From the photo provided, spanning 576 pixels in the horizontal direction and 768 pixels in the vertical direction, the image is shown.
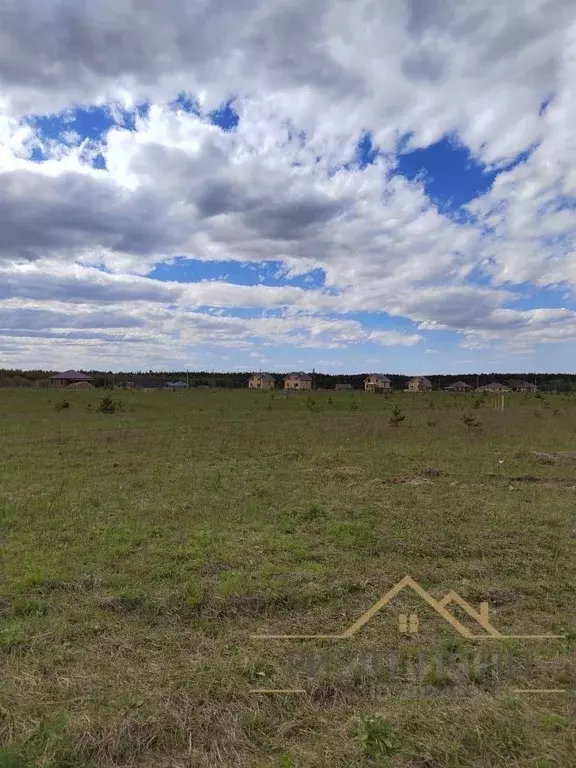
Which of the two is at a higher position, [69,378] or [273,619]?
[69,378]

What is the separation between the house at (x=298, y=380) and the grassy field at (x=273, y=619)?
10495 centimetres

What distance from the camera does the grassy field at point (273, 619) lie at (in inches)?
109

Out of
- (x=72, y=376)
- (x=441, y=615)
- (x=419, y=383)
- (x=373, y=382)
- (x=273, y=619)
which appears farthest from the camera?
(x=373, y=382)

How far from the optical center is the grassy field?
2777 millimetres

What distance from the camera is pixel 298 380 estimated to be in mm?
118750

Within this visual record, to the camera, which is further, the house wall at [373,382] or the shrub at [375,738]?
the house wall at [373,382]

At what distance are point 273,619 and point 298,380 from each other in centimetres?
11446

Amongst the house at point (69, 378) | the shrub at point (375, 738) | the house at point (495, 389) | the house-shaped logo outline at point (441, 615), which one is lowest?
the house-shaped logo outline at point (441, 615)

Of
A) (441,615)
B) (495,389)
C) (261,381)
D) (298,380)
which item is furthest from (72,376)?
(441,615)

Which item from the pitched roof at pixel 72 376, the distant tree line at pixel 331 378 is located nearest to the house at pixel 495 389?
the distant tree line at pixel 331 378

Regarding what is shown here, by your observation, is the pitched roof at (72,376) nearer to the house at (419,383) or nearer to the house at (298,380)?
the house at (298,380)

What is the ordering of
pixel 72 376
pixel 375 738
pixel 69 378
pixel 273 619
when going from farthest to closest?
pixel 72 376 < pixel 69 378 < pixel 273 619 < pixel 375 738

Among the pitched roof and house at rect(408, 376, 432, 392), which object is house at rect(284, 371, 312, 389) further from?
the pitched roof

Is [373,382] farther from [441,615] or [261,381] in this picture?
[441,615]
